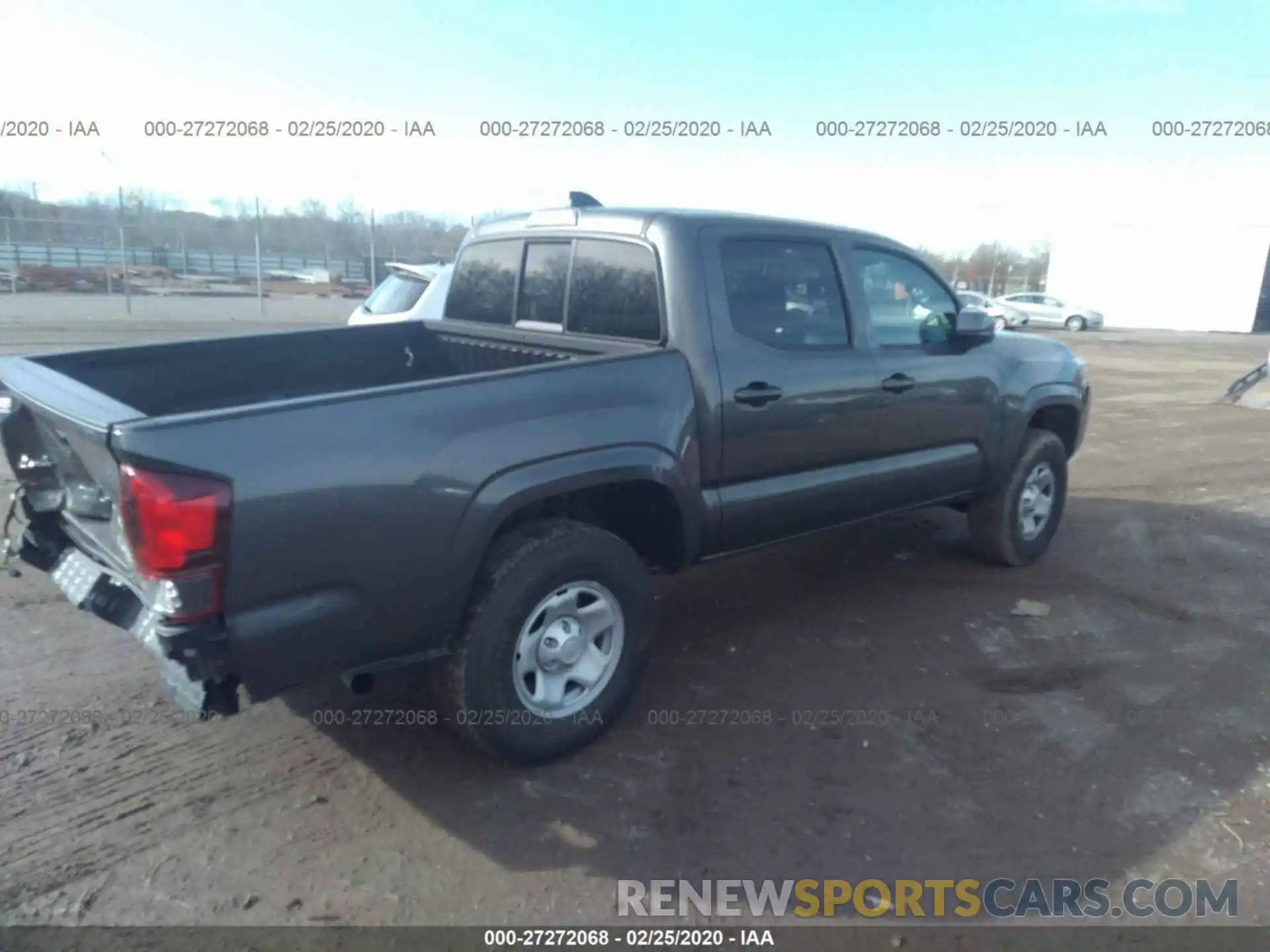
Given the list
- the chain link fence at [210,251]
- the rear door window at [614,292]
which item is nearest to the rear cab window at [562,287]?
the rear door window at [614,292]

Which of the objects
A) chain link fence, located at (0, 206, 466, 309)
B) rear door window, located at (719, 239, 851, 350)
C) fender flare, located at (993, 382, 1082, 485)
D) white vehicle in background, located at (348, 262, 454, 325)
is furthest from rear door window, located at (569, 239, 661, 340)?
chain link fence, located at (0, 206, 466, 309)

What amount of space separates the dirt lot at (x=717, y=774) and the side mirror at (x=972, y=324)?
148cm

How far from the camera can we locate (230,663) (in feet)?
8.46

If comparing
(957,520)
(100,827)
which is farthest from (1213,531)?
(100,827)

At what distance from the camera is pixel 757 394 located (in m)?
3.83

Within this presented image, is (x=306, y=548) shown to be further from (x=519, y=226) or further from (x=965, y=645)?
(x=965, y=645)

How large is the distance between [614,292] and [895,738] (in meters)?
2.20

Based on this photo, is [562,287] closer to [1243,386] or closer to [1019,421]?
[1019,421]

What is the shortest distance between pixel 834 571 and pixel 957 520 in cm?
168

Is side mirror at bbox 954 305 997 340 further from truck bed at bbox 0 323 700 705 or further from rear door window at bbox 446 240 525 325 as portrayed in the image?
rear door window at bbox 446 240 525 325

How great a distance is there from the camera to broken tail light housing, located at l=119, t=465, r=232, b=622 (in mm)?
2422

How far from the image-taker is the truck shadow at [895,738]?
2982mm

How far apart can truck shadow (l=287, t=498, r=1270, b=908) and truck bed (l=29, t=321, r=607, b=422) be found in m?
1.42

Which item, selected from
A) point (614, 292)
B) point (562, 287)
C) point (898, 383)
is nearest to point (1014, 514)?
point (898, 383)
